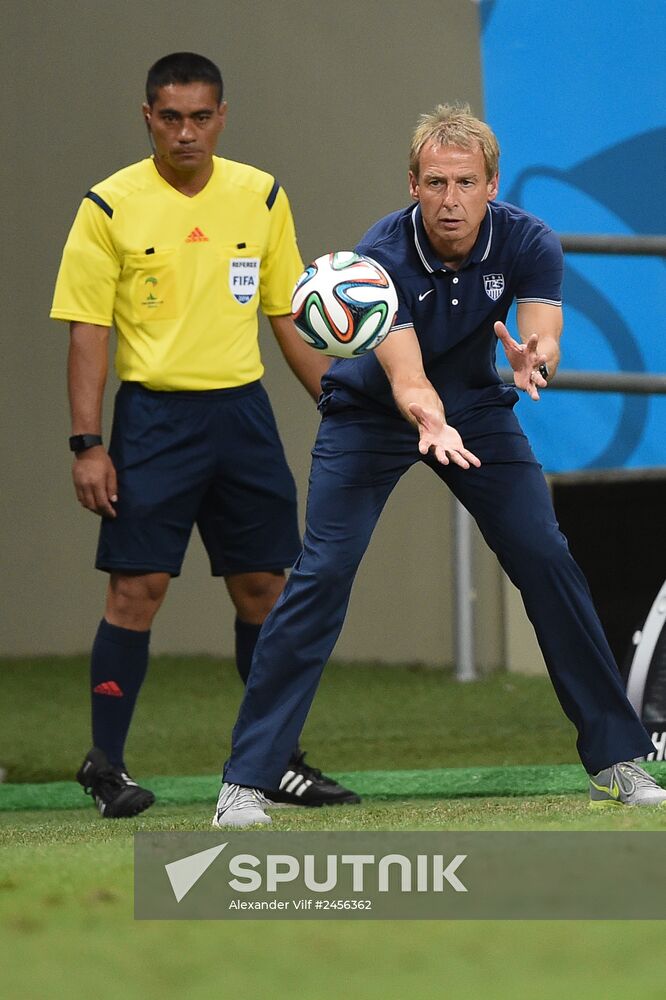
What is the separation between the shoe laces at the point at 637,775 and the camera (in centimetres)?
311

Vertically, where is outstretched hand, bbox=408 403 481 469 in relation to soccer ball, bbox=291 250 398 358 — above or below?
below

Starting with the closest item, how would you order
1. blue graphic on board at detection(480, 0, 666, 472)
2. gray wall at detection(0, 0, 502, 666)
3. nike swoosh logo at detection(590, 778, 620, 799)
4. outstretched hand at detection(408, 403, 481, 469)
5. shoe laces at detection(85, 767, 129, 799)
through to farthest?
outstretched hand at detection(408, 403, 481, 469), nike swoosh logo at detection(590, 778, 620, 799), shoe laces at detection(85, 767, 129, 799), blue graphic on board at detection(480, 0, 666, 472), gray wall at detection(0, 0, 502, 666)

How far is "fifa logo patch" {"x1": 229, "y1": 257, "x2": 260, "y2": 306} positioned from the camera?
3955 millimetres

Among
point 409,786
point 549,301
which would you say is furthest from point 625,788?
point 409,786

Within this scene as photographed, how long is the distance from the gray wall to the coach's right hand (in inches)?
127

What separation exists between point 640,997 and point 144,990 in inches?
21.3

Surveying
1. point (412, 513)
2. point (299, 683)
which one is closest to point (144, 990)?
point (299, 683)

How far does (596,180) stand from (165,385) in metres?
3.13

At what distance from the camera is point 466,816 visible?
314 centimetres

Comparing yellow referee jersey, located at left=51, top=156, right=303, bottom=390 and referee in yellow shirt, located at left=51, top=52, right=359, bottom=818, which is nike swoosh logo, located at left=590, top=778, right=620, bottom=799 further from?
yellow referee jersey, located at left=51, top=156, right=303, bottom=390

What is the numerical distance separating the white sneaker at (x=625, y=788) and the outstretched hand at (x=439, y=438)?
0.71 meters

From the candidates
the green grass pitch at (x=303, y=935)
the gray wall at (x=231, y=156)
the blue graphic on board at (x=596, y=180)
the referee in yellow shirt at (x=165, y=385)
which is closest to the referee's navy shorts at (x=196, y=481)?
the referee in yellow shirt at (x=165, y=385)

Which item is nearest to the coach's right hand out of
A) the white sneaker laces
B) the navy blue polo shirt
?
the navy blue polo shirt

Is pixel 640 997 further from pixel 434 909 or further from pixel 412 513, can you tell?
pixel 412 513
